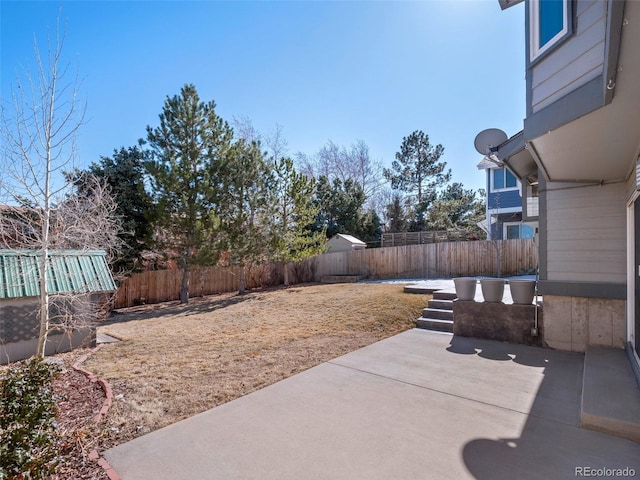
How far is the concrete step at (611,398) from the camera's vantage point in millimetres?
2523

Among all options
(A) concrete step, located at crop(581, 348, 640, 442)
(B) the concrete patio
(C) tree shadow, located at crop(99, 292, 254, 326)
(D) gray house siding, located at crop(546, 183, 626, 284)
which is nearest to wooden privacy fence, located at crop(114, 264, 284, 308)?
(C) tree shadow, located at crop(99, 292, 254, 326)

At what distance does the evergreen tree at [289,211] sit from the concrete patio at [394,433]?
10.1 m

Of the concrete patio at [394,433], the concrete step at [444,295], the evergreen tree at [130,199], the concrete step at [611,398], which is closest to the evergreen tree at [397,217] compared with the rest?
the concrete step at [444,295]

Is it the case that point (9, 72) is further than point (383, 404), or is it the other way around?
point (9, 72)

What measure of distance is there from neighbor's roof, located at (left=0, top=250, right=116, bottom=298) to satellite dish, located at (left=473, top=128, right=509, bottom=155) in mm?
7013

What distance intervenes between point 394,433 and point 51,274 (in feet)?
18.9

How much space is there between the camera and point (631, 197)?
12.3 feet

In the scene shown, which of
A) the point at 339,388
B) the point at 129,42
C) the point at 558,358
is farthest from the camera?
the point at 129,42

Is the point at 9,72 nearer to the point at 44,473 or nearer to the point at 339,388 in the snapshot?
the point at 44,473

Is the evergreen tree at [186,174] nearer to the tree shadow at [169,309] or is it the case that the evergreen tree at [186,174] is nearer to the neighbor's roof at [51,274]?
the tree shadow at [169,309]

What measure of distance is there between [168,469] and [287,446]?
2.87 ft

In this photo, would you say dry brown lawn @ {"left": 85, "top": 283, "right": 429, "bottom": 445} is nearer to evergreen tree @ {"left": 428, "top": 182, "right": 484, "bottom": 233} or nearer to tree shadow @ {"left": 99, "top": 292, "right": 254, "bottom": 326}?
tree shadow @ {"left": 99, "top": 292, "right": 254, "bottom": 326}

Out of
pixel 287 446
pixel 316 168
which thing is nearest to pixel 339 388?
pixel 287 446

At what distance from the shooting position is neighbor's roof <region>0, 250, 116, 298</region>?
188 inches
